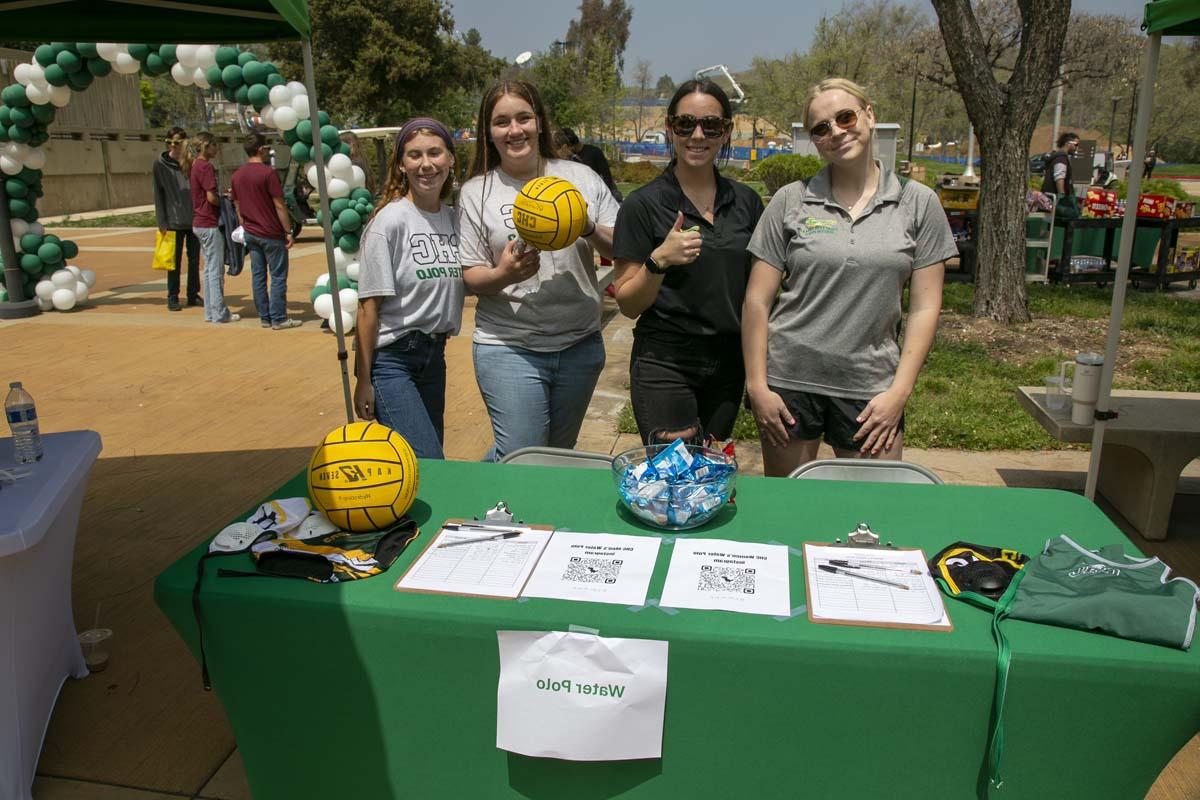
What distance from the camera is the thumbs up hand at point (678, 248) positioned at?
2705mm

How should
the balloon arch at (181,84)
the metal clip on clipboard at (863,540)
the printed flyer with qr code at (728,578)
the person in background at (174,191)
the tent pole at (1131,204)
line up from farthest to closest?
1. the person in background at (174,191)
2. the balloon arch at (181,84)
3. the tent pole at (1131,204)
4. the metal clip on clipboard at (863,540)
5. the printed flyer with qr code at (728,578)

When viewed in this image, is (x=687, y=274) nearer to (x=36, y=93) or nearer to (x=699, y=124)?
(x=699, y=124)

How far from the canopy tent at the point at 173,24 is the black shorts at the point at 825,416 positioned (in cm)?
183

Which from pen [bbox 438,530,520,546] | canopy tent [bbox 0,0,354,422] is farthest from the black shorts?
canopy tent [bbox 0,0,354,422]

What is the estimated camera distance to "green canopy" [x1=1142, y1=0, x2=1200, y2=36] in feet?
9.75

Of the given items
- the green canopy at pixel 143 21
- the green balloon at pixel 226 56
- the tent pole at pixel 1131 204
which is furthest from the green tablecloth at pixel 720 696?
the green balloon at pixel 226 56

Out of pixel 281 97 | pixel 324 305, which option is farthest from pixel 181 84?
pixel 324 305

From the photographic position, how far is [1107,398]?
11.9 ft

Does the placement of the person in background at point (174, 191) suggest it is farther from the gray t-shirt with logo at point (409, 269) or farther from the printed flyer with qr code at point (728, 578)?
the printed flyer with qr code at point (728, 578)

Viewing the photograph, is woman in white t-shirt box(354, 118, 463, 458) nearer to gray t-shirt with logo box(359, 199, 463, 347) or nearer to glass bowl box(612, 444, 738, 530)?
gray t-shirt with logo box(359, 199, 463, 347)

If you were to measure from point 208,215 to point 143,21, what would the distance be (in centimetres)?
581

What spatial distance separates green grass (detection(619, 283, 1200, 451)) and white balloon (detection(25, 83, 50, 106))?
7.39 metres

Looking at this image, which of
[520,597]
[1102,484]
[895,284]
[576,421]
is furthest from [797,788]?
[1102,484]

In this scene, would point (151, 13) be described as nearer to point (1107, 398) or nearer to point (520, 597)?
point (520, 597)
